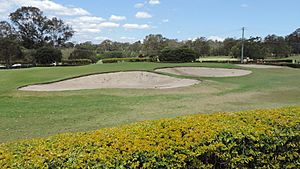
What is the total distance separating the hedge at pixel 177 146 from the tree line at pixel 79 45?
46.4 meters

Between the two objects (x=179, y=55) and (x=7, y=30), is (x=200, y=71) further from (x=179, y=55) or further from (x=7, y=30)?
(x=7, y=30)

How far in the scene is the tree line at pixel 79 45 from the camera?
47.8m

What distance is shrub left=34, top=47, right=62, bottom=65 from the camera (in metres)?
45.7

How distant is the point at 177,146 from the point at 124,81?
15.5 m

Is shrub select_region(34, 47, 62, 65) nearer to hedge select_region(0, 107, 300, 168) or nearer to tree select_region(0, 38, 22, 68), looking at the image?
tree select_region(0, 38, 22, 68)

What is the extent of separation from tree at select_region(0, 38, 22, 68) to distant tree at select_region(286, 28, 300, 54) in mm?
68434

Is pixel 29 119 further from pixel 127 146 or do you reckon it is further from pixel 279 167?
pixel 279 167

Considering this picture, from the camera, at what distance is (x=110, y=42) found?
276 ft

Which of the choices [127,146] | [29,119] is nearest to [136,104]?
[29,119]

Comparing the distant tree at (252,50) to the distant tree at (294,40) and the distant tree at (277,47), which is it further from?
the distant tree at (294,40)

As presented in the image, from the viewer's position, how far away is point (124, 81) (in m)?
18.1

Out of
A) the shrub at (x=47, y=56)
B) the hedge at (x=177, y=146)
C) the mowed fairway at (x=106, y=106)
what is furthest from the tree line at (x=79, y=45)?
the hedge at (x=177, y=146)

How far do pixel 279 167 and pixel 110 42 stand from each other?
3285 inches

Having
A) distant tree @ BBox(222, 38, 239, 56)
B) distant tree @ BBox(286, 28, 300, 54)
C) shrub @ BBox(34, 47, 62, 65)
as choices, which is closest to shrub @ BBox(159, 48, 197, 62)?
shrub @ BBox(34, 47, 62, 65)
